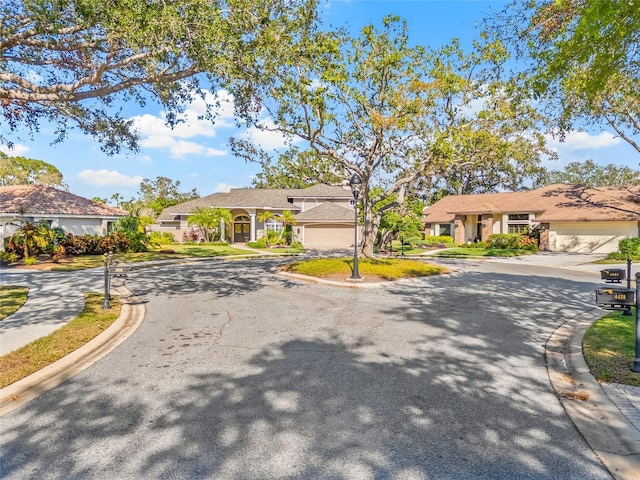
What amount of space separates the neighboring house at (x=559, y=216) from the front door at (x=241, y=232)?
19.7 meters

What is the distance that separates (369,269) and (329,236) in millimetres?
20721

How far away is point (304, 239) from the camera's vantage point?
3625 centimetres

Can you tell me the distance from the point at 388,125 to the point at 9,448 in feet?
47.8

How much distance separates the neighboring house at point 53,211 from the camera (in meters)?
23.0

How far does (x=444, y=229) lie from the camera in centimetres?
4216

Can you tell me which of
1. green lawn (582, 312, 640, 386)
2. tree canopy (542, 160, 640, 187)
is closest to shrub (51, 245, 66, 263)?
green lawn (582, 312, 640, 386)

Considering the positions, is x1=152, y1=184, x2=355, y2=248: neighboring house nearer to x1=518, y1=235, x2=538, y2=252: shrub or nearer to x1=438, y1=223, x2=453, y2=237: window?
x1=438, y1=223, x2=453, y2=237: window

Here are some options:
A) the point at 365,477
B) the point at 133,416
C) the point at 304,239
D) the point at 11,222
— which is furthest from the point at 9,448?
the point at 304,239

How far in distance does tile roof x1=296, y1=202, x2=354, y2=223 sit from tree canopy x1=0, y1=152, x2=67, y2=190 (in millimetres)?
36251

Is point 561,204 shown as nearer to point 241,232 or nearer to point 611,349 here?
point 241,232

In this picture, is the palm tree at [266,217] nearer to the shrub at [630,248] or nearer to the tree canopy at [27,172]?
the shrub at [630,248]

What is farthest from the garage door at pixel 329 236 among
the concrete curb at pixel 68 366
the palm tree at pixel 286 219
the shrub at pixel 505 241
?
the concrete curb at pixel 68 366

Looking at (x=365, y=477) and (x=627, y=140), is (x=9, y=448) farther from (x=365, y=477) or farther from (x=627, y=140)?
(x=627, y=140)

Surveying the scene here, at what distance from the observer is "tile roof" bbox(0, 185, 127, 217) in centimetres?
2367
